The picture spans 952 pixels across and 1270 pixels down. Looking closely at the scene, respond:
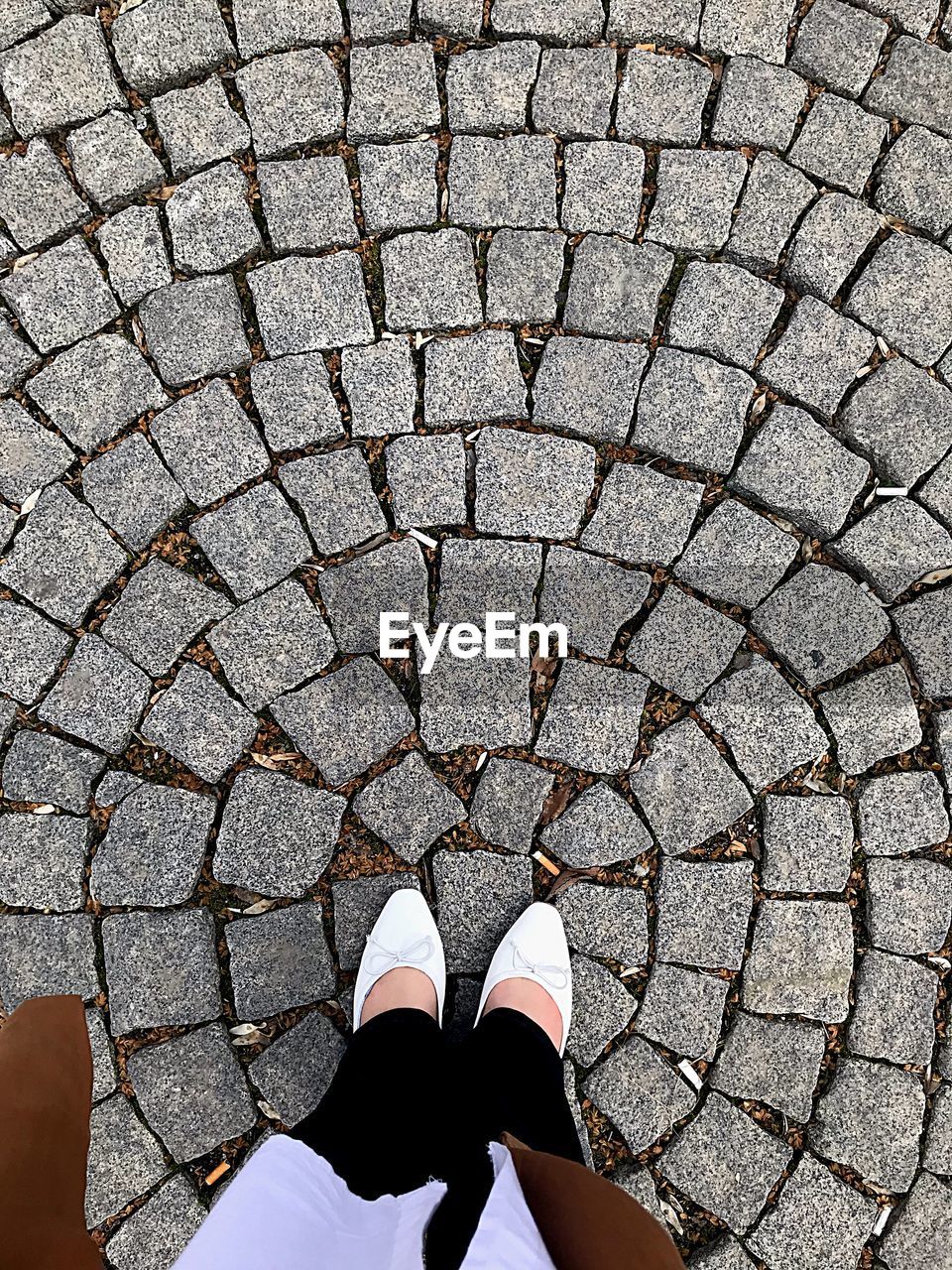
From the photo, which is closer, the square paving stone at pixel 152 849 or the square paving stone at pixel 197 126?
the square paving stone at pixel 152 849

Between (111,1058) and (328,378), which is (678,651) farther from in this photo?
(111,1058)

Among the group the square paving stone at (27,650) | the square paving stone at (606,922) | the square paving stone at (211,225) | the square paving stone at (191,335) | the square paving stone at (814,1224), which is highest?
the square paving stone at (211,225)

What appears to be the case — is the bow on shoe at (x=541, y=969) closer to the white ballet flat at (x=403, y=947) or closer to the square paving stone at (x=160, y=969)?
the white ballet flat at (x=403, y=947)

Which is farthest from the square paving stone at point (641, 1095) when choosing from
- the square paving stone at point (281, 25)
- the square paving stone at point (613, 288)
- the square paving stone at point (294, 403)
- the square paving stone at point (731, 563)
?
the square paving stone at point (281, 25)

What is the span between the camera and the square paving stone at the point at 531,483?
261cm

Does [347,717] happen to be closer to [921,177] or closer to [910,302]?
[910,302]

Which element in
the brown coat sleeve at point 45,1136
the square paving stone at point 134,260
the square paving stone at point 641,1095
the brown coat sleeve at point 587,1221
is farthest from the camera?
the square paving stone at point 134,260

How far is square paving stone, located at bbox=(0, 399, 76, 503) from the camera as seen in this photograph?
2.62 m

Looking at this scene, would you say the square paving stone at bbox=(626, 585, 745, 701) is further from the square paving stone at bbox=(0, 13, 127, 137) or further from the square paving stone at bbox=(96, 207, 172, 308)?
the square paving stone at bbox=(0, 13, 127, 137)

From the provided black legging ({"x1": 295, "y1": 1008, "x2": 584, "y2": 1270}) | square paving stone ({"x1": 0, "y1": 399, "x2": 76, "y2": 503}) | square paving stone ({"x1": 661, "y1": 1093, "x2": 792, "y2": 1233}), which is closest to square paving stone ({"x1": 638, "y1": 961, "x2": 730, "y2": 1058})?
square paving stone ({"x1": 661, "y1": 1093, "x2": 792, "y2": 1233})

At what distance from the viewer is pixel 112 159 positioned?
265 cm

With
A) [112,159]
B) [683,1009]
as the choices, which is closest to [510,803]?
[683,1009]

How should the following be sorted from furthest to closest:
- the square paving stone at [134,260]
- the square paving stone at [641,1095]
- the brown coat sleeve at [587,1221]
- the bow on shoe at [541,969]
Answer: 1. the square paving stone at [134,260]
2. the square paving stone at [641,1095]
3. the bow on shoe at [541,969]
4. the brown coat sleeve at [587,1221]

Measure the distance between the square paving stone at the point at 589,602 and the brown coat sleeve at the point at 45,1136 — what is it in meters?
1.67
